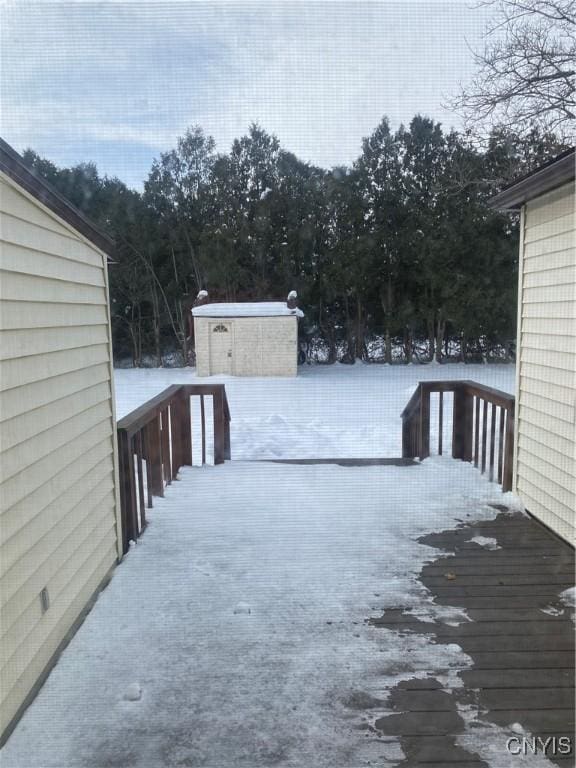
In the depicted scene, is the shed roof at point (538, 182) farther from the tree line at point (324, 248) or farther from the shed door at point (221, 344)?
the tree line at point (324, 248)

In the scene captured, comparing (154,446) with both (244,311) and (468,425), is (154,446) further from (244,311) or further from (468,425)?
(244,311)

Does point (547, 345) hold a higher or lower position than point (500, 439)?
higher

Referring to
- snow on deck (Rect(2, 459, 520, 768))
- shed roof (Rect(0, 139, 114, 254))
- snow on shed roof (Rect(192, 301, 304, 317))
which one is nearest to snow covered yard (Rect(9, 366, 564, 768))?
snow on deck (Rect(2, 459, 520, 768))

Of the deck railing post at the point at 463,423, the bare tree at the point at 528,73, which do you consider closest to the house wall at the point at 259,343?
the bare tree at the point at 528,73

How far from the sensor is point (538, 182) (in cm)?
221

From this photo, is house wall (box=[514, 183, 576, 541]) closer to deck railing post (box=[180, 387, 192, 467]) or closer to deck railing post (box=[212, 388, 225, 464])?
deck railing post (box=[212, 388, 225, 464])

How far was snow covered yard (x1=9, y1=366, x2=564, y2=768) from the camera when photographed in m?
1.23

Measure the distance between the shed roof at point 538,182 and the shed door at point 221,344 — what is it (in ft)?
28.5

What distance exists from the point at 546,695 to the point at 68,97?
2.93m

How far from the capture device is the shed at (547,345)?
221 cm

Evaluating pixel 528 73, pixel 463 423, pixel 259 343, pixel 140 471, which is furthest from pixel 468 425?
pixel 259 343

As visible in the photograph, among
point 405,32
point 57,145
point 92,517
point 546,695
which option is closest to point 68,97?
point 57,145

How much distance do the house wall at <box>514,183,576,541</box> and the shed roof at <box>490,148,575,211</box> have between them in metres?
0.07

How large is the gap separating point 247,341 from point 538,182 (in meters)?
9.08
